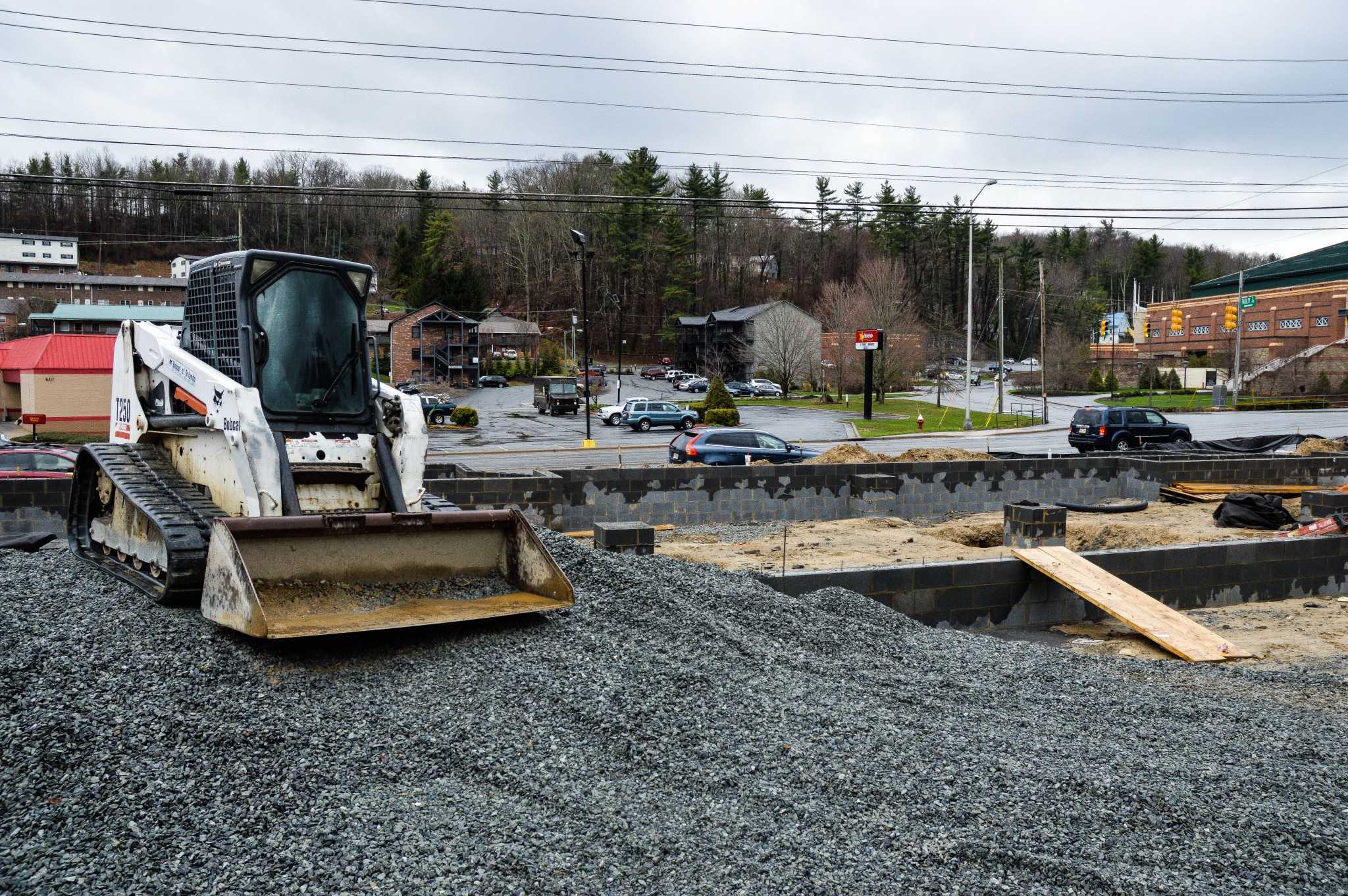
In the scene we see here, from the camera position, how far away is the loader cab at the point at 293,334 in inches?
329

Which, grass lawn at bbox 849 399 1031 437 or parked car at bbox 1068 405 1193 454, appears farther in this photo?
grass lawn at bbox 849 399 1031 437

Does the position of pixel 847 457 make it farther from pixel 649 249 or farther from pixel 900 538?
pixel 649 249

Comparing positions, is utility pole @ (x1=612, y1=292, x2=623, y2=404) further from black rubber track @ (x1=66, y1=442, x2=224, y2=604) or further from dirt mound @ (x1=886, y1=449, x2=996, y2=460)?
black rubber track @ (x1=66, y1=442, x2=224, y2=604)

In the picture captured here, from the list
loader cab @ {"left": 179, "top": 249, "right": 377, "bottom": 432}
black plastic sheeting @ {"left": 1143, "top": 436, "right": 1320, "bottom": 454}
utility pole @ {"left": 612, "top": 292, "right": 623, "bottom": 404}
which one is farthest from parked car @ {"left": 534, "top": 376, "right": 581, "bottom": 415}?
loader cab @ {"left": 179, "top": 249, "right": 377, "bottom": 432}

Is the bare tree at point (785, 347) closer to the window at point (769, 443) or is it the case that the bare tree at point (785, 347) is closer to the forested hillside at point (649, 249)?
the forested hillside at point (649, 249)

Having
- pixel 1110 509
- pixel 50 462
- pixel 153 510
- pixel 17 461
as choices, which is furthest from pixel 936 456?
pixel 153 510

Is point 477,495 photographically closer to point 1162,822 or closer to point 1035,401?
point 1162,822

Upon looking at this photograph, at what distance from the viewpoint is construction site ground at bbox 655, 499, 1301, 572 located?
51.0ft

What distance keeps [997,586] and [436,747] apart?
334 inches

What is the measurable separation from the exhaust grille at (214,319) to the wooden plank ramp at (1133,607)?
9.35 metres

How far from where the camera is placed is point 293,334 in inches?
339

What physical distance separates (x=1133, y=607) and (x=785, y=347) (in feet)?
178

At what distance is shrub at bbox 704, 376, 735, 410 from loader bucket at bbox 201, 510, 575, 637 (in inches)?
1464

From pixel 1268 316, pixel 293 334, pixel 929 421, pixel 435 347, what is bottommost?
pixel 929 421
